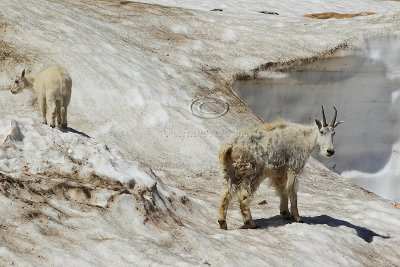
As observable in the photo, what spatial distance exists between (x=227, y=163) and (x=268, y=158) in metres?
0.77

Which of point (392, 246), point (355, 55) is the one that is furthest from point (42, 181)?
point (355, 55)

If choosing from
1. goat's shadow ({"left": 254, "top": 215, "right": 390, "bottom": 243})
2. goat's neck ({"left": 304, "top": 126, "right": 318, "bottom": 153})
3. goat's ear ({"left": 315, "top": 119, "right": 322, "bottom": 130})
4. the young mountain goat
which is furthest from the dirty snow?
goat's ear ({"left": 315, "top": 119, "right": 322, "bottom": 130})

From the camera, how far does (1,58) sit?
20125mm

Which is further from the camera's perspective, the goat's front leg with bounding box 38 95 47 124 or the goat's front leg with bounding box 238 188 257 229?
the goat's front leg with bounding box 38 95 47 124

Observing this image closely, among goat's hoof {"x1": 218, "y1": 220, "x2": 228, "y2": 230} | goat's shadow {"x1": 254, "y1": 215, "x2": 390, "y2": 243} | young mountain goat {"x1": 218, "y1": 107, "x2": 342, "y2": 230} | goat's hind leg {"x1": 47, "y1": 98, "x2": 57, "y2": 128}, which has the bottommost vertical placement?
goat's shadow {"x1": 254, "y1": 215, "x2": 390, "y2": 243}

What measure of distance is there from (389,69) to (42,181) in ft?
61.7

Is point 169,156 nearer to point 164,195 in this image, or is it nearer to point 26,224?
point 164,195

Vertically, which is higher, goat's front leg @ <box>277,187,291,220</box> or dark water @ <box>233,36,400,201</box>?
goat's front leg @ <box>277,187,291,220</box>

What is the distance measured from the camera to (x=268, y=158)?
11992 millimetres

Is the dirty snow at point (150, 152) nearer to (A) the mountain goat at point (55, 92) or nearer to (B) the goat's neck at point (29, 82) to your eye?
(A) the mountain goat at point (55, 92)

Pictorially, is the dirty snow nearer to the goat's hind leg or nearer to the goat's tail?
the goat's hind leg

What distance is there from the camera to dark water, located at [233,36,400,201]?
85.1 ft

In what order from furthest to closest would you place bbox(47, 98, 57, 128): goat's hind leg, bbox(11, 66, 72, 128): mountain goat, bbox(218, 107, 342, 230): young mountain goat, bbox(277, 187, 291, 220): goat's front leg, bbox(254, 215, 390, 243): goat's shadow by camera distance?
bbox(11, 66, 72, 128): mountain goat
bbox(47, 98, 57, 128): goat's hind leg
bbox(254, 215, 390, 243): goat's shadow
bbox(277, 187, 291, 220): goat's front leg
bbox(218, 107, 342, 230): young mountain goat

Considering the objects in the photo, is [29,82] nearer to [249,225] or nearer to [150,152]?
[150,152]
